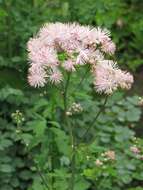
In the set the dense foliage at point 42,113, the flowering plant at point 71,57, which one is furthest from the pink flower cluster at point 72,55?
the dense foliage at point 42,113

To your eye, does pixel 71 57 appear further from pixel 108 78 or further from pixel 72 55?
pixel 108 78

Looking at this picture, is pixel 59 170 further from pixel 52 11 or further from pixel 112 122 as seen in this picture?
pixel 52 11

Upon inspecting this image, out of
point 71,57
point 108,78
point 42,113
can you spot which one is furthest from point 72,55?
point 42,113

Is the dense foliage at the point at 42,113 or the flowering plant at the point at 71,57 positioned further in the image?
the dense foliage at the point at 42,113

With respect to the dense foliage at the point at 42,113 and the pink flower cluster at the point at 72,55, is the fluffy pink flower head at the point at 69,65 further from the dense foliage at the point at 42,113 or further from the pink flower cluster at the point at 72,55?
the dense foliage at the point at 42,113

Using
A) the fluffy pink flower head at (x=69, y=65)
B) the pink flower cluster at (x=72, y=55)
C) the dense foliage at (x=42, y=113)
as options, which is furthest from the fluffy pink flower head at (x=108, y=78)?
the dense foliage at (x=42, y=113)

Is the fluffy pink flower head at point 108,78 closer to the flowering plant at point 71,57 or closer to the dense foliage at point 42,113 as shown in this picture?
the flowering plant at point 71,57

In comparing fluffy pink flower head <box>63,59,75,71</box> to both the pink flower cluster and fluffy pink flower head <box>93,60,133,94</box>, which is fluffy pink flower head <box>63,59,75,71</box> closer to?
the pink flower cluster

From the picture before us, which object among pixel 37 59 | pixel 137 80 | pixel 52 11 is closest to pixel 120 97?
pixel 52 11
